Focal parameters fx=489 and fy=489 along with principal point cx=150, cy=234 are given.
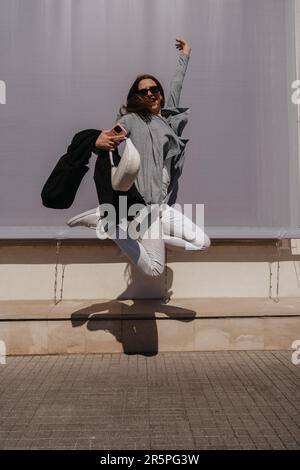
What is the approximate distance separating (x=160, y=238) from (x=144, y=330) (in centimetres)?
110

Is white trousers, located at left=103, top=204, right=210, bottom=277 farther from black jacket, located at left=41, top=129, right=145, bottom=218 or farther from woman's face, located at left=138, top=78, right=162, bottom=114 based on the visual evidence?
woman's face, located at left=138, top=78, right=162, bottom=114

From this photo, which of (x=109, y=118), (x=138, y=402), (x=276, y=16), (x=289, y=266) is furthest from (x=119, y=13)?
(x=138, y=402)

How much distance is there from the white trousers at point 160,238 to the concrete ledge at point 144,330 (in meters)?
0.88

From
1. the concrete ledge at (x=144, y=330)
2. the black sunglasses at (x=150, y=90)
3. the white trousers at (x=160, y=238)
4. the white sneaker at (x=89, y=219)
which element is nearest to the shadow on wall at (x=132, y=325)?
the concrete ledge at (x=144, y=330)

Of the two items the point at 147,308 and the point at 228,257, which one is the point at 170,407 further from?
the point at 228,257

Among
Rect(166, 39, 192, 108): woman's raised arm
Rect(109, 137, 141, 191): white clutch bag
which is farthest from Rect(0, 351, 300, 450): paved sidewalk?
Rect(166, 39, 192, 108): woman's raised arm

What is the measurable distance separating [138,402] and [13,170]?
10.3 ft

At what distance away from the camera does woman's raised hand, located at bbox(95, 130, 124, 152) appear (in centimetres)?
382

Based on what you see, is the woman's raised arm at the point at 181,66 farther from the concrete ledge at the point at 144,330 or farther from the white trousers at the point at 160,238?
the concrete ledge at the point at 144,330

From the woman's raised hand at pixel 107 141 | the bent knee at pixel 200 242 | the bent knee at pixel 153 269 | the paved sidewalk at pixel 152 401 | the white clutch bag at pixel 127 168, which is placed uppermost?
the woman's raised hand at pixel 107 141

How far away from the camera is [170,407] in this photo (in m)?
3.48

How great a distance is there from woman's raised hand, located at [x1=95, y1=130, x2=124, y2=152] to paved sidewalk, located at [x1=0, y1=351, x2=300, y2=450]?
1.92 m

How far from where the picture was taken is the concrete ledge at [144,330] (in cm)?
480

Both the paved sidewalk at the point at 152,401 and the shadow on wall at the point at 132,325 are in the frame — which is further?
the shadow on wall at the point at 132,325
